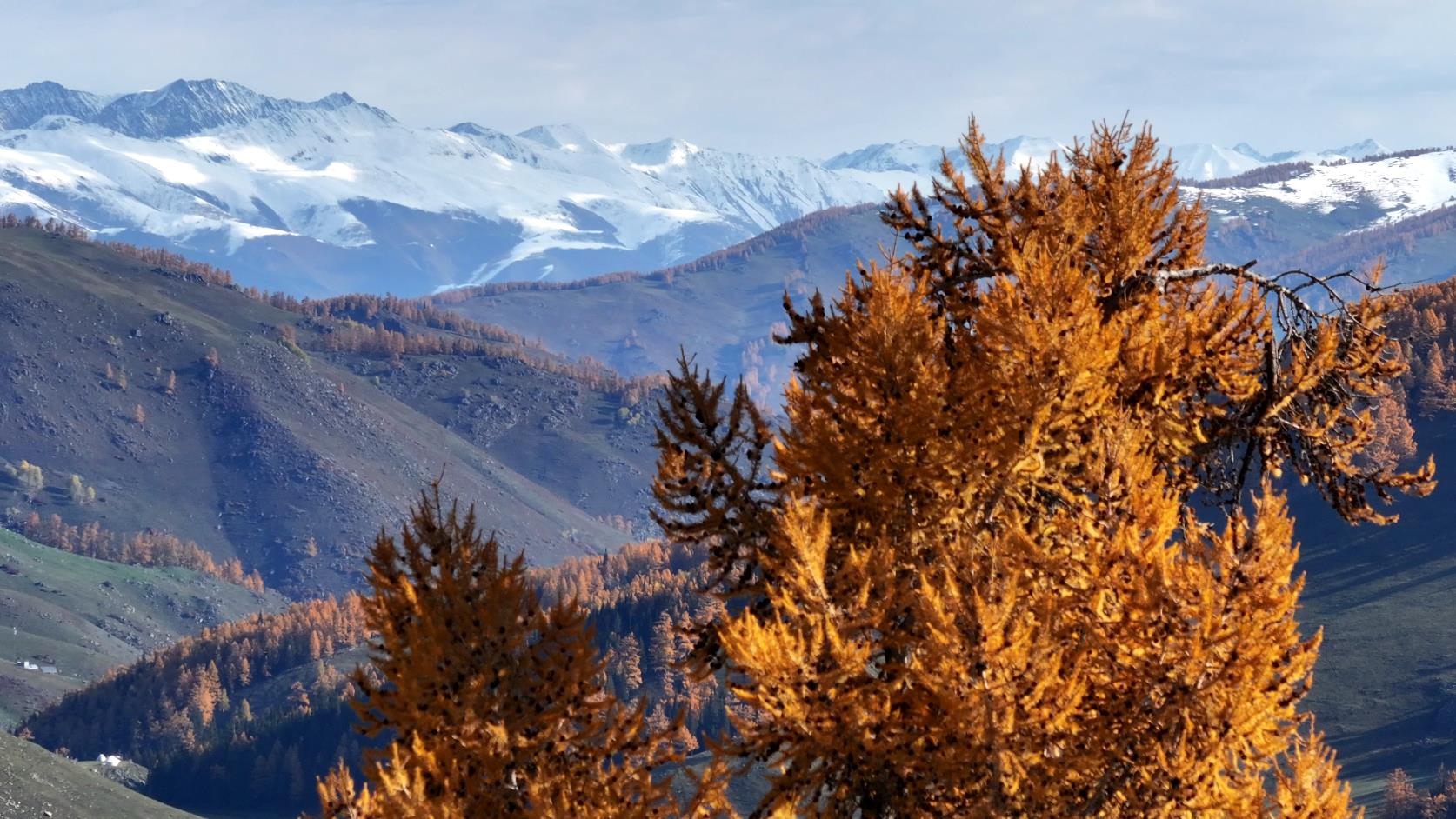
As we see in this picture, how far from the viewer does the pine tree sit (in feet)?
Answer: 75.2

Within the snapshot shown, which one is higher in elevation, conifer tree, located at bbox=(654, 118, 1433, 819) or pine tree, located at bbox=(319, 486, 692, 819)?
conifer tree, located at bbox=(654, 118, 1433, 819)

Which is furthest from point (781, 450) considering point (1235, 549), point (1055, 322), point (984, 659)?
point (1235, 549)

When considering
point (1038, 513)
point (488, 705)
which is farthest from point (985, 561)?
point (488, 705)

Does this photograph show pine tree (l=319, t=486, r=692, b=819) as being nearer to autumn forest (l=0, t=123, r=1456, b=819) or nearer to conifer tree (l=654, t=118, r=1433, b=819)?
autumn forest (l=0, t=123, r=1456, b=819)

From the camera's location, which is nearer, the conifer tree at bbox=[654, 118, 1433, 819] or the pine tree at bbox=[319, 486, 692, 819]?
the conifer tree at bbox=[654, 118, 1433, 819]

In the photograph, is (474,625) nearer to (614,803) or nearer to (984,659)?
(614,803)

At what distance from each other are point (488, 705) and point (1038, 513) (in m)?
9.94

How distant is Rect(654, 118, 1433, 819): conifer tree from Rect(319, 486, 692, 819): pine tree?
2.82m

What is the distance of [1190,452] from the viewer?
21297 mm

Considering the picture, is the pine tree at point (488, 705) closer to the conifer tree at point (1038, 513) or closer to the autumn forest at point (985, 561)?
the autumn forest at point (985, 561)

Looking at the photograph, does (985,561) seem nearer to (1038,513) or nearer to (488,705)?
(1038,513)

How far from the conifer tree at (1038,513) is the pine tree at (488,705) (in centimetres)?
282

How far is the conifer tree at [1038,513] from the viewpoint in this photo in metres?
16.0

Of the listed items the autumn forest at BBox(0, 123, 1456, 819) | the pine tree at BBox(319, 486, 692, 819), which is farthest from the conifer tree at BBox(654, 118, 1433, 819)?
the pine tree at BBox(319, 486, 692, 819)
